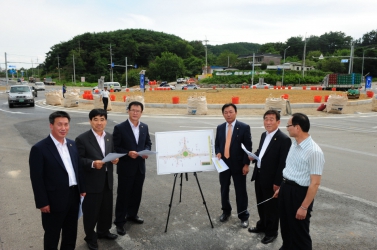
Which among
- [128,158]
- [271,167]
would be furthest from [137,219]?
[271,167]

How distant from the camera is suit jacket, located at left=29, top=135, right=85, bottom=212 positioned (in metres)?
3.09

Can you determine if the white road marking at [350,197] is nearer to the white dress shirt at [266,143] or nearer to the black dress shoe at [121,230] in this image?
the white dress shirt at [266,143]

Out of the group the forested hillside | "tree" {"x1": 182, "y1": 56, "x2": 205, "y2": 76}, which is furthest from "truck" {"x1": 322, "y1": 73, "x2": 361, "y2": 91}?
"tree" {"x1": 182, "y1": 56, "x2": 205, "y2": 76}

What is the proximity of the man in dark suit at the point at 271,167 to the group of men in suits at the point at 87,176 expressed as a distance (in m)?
1.86

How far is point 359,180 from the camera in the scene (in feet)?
22.1

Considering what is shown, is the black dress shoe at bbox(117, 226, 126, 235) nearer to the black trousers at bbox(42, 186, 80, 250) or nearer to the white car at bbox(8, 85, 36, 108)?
the black trousers at bbox(42, 186, 80, 250)

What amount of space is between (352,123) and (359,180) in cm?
1069

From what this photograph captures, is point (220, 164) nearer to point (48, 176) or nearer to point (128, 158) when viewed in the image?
point (128, 158)

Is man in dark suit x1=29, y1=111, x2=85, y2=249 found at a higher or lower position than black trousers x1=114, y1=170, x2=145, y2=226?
higher

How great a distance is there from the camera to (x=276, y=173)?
3980mm

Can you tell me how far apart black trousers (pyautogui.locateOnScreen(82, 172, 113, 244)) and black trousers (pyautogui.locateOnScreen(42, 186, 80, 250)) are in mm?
258

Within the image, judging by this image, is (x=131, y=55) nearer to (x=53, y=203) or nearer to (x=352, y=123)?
(x=352, y=123)

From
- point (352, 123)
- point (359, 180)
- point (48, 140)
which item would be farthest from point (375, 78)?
point (48, 140)

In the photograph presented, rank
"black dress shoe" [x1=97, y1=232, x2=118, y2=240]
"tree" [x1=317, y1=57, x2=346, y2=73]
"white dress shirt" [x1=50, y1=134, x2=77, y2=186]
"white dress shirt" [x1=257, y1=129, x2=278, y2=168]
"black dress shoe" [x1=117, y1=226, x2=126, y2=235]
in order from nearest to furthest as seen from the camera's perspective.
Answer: "white dress shirt" [x1=50, y1=134, x2=77, y2=186] < "white dress shirt" [x1=257, y1=129, x2=278, y2=168] < "black dress shoe" [x1=97, y1=232, x2=118, y2=240] < "black dress shoe" [x1=117, y1=226, x2=126, y2=235] < "tree" [x1=317, y1=57, x2=346, y2=73]
